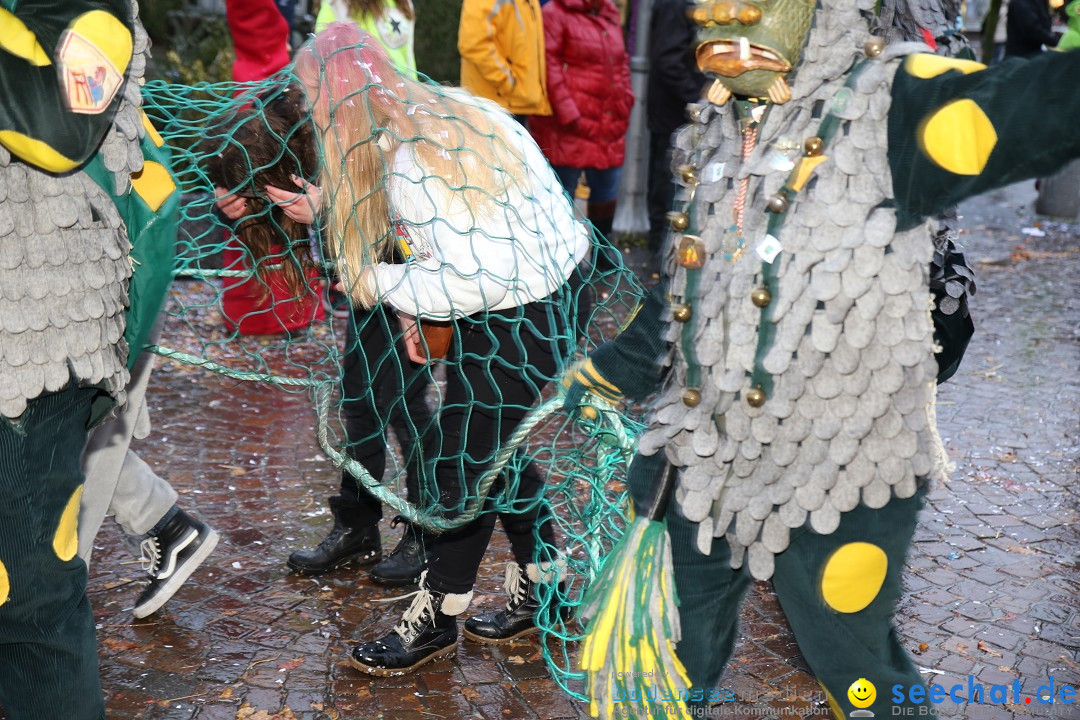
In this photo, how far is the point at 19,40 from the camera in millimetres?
1976

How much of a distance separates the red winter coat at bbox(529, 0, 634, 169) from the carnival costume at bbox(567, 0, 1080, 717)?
197 inches

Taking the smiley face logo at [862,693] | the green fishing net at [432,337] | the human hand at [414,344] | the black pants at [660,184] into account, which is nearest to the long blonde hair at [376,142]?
the green fishing net at [432,337]

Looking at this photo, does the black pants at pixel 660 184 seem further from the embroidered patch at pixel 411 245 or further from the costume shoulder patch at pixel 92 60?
the costume shoulder patch at pixel 92 60

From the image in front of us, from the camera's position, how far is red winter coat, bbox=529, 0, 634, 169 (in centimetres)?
691

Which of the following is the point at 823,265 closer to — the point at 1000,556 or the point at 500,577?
the point at 500,577

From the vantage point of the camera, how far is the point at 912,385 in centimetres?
190

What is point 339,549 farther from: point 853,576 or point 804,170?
point 804,170

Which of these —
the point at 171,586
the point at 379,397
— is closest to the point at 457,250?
the point at 379,397

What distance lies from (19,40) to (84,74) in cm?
11

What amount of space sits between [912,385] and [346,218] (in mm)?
1437

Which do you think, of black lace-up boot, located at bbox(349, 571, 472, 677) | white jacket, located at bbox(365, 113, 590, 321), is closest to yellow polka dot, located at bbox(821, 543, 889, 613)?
white jacket, located at bbox(365, 113, 590, 321)

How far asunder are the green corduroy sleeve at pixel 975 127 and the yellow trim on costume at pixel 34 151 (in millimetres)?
1433

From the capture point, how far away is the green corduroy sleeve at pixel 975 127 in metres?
1.65

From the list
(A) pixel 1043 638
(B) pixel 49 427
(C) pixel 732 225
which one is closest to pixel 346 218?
(B) pixel 49 427
